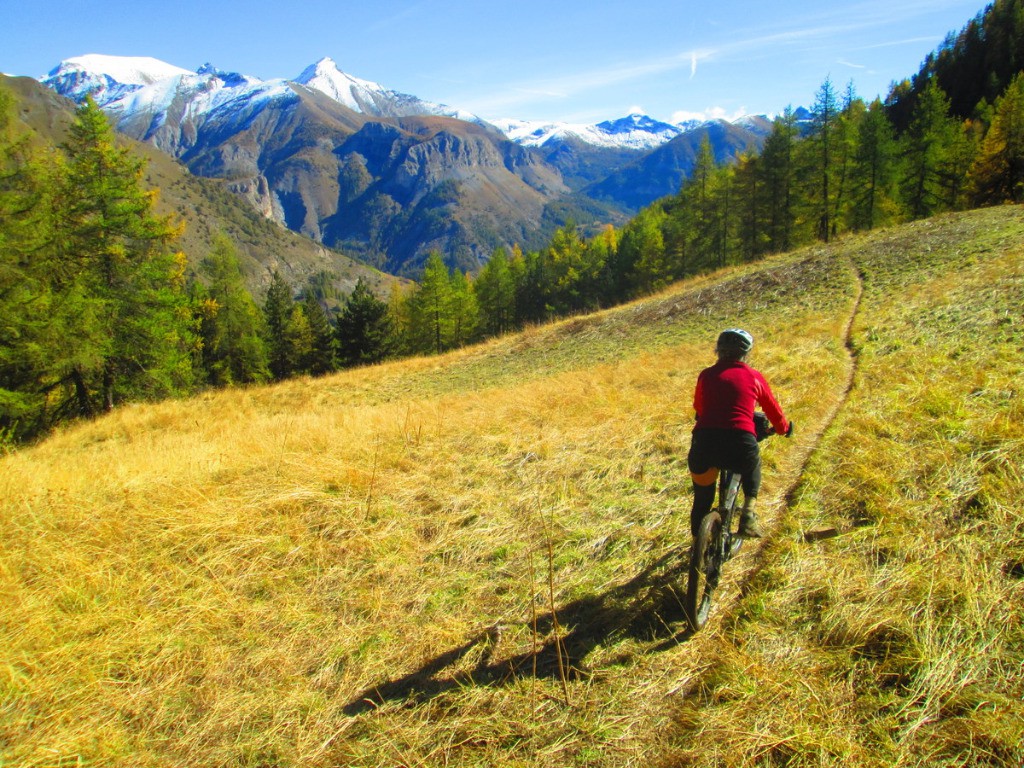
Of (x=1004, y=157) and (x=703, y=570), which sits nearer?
(x=703, y=570)

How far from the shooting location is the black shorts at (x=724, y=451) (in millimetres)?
3840

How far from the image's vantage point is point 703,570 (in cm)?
355

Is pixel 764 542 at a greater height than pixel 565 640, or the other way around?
pixel 764 542

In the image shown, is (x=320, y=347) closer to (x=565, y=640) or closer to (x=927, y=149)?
(x=565, y=640)

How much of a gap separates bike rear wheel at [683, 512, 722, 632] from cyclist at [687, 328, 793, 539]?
187mm

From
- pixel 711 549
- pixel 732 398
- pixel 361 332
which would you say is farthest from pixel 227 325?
pixel 711 549

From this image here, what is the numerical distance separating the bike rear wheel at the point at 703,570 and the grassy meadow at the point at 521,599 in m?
→ 0.16

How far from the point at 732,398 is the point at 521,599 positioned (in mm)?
2382

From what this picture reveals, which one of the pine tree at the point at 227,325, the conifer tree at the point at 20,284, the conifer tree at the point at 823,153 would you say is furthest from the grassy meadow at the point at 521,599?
the pine tree at the point at 227,325

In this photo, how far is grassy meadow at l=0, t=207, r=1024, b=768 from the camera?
106 inches

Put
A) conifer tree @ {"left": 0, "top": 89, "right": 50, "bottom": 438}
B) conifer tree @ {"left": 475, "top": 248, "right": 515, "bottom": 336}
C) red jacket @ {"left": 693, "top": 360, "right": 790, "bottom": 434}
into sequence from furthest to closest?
conifer tree @ {"left": 475, "top": 248, "right": 515, "bottom": 336} → conifer tree @ {"left": 0, "top": 89, "right": 50, "bottom": 438} → red jacket @ {"left": 693, "top": 360, "right": 790, "bottom": 434}

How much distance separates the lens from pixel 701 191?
44844 mm

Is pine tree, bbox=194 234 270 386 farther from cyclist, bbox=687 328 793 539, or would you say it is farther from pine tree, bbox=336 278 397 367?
cyclist, bbox=687 328 793 539

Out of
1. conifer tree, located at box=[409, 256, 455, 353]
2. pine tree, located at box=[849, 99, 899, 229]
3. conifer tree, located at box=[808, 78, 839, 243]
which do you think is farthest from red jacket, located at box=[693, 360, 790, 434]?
conifer tree, located at box=[409, 256, 455, 353]
